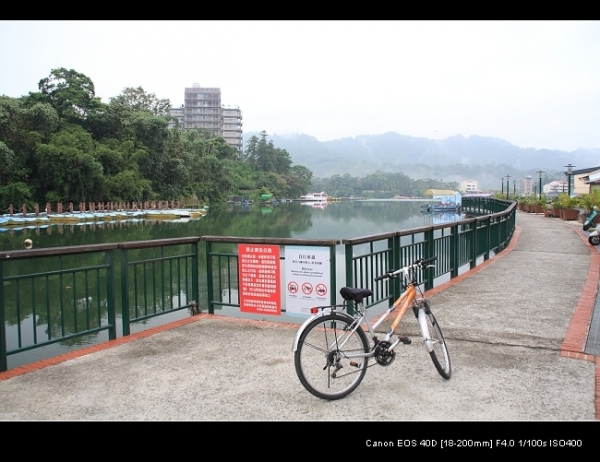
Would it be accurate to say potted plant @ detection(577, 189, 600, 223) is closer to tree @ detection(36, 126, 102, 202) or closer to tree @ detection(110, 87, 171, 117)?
tree @ detection(36, 126, 102, 202)

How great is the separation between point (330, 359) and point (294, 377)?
672 millimetres

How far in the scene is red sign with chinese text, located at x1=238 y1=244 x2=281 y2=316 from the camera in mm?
6148

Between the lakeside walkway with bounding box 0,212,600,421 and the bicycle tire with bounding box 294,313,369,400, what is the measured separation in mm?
103

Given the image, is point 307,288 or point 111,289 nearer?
point 111,289

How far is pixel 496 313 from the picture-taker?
21.1 feet

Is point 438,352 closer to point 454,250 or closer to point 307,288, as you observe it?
point 307,288

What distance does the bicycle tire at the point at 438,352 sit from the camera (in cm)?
411

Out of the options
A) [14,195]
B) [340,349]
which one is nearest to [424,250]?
[340,349]

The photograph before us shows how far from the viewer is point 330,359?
3.76m
